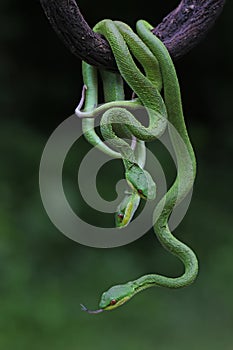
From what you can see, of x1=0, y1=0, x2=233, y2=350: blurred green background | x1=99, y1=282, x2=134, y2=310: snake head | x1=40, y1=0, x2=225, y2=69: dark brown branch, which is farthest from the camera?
x1=0, y1=0, x2=233, y2=350: blurred green background

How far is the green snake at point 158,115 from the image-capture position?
1422 millimetres

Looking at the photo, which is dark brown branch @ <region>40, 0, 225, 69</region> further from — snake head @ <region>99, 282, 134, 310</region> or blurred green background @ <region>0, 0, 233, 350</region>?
blurred green background @ <region>0, 0, 233, 350</region>

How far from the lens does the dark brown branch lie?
1352 millimetres

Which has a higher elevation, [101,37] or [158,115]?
[101,37]

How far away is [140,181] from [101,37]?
0.32 m

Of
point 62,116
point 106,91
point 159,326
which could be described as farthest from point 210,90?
point 106,91

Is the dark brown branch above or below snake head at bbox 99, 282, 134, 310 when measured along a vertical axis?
above

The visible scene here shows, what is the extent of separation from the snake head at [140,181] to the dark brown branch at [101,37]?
229mm

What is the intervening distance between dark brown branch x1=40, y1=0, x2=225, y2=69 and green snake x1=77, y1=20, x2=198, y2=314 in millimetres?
36

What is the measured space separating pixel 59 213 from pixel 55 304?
1.49 ft

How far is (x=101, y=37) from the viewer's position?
1456 mm

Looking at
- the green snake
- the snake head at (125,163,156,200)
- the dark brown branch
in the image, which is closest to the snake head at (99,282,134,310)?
the green snake

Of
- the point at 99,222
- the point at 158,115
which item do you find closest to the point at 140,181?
the point at 158,115

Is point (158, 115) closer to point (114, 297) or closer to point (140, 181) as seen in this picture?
point (140, 181)
